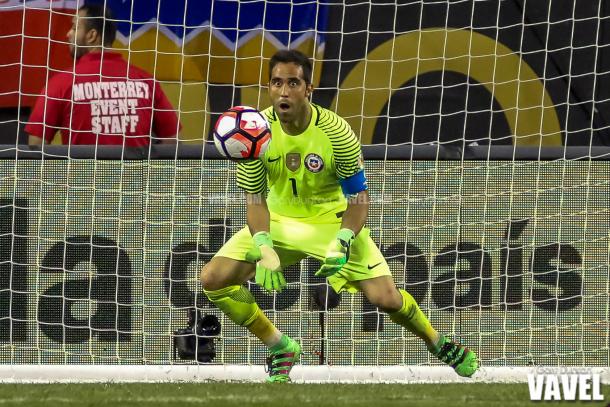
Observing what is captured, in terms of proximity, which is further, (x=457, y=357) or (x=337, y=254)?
(x=457, y=357)

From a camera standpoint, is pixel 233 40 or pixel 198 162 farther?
pixel 233 40

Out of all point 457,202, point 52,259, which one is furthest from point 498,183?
point 52,259

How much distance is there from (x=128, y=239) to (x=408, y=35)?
2638 millimetres

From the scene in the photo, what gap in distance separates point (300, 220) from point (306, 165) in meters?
0.35

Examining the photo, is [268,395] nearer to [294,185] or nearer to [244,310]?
[244,310]

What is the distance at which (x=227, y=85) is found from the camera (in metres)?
9.95

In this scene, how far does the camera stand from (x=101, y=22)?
9523 millimetres

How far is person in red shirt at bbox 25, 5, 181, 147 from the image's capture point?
31.0 feet

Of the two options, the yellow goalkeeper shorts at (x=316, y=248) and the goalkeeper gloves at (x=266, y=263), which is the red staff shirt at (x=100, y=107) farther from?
the goalkeeper gloves at (x=266, y=263)

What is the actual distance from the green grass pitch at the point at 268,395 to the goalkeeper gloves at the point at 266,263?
555mm

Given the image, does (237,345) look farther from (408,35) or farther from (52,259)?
→ (408,35)

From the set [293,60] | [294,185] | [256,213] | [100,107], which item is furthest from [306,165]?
[100,107]

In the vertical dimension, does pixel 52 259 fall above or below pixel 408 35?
below

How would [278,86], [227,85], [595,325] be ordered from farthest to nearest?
[227,85]
[595,325]
[278,86]
